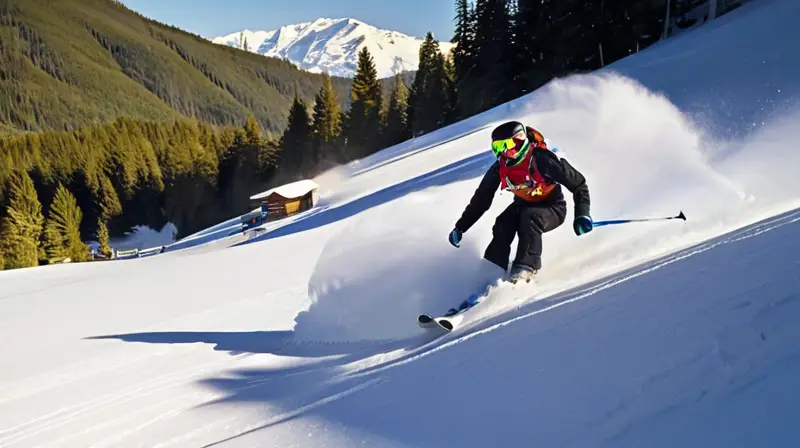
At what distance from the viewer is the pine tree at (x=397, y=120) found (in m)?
58.4

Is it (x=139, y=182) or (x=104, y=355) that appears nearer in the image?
(x=104, y=355)

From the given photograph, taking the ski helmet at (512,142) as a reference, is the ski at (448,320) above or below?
below

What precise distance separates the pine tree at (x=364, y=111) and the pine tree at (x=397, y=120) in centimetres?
155

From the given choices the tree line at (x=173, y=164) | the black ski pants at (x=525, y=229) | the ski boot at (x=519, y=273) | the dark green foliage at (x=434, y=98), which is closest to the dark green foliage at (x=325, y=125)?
the tree line at (x=173, y=164)

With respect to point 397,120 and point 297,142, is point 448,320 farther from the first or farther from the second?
point 297,142

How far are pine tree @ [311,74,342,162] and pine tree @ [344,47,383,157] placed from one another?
301 cm

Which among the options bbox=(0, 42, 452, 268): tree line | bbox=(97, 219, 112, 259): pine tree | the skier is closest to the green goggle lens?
the skier

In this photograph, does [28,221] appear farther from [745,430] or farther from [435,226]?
[745,430]

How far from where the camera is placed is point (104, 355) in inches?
259

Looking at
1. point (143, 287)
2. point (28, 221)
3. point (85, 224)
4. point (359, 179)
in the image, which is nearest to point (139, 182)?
point (85, 224)

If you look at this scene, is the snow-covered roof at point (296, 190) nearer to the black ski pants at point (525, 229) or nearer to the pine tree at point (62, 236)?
the pine tree at point (62, 236)

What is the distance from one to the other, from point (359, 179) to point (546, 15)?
16.7m

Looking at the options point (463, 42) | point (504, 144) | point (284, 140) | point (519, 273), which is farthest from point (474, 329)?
point (284, 140)

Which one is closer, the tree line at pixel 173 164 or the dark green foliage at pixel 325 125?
the tree line at pixel 173 164
